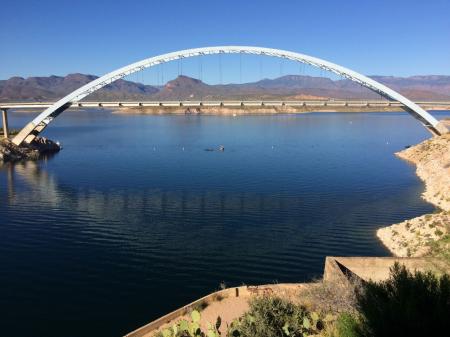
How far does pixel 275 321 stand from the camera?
14672 millimetres

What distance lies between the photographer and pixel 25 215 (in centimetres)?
3484

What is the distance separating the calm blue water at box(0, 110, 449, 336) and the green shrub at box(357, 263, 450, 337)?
992cm

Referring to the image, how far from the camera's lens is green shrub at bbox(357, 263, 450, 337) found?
10.4 meters

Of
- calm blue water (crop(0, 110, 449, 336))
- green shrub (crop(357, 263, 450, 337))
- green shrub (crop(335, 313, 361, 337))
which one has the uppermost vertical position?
green shrub (crop(357, 263, 450, 337))

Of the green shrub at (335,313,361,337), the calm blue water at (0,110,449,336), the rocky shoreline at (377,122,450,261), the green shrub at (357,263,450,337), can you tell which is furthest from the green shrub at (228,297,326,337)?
the rocky shoreline at (377,122,450,261)

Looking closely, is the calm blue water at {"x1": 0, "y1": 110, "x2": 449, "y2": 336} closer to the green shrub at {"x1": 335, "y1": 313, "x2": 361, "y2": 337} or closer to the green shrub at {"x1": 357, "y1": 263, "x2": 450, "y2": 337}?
the green shrub at {"x1": 335, "y1": 313, "x2": 361, "y2": 337}

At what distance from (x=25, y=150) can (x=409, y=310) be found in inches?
2770

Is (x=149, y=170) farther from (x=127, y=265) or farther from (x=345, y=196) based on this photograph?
(x=127, y=265)

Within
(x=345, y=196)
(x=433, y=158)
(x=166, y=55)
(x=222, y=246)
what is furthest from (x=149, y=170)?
(x=433, y=158)

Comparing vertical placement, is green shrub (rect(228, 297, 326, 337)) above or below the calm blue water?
above

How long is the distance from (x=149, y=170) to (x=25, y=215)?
2257 centimetres

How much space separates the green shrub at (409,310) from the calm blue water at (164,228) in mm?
9924

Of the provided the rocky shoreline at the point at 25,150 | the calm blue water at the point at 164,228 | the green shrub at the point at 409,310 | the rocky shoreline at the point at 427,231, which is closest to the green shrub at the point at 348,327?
the green shrub at the point at 409,310

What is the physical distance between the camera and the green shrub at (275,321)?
13664 millimetres
